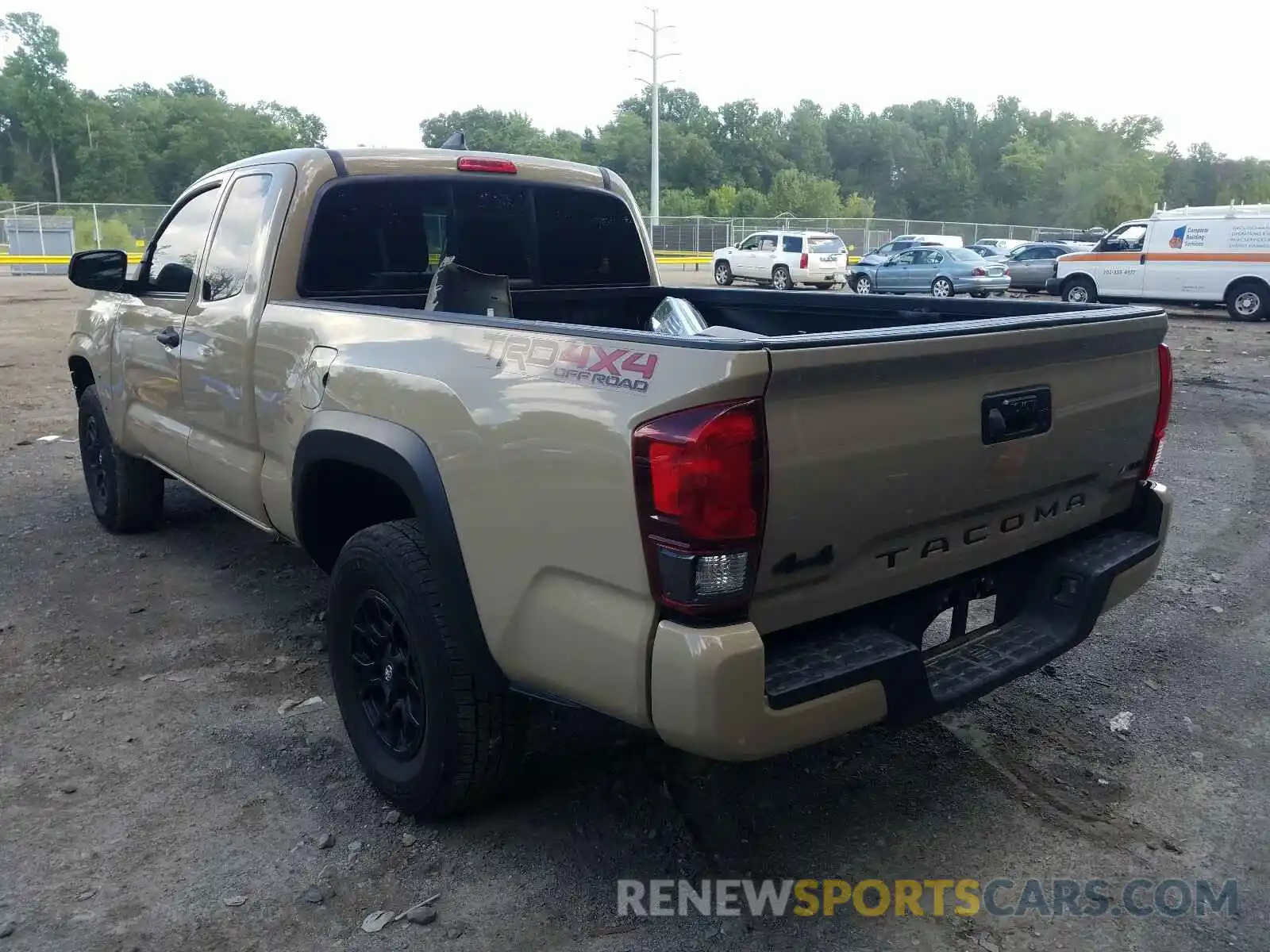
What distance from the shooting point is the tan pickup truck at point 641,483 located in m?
2.19

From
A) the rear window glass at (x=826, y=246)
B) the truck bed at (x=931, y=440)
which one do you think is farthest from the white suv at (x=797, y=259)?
the truck bed at (x=931, y=440)

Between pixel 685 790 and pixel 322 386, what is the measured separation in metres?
1.73

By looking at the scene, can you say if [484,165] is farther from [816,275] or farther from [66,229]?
[66,229]

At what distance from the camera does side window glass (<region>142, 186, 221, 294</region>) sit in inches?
176

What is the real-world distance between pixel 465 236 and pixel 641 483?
2466mm

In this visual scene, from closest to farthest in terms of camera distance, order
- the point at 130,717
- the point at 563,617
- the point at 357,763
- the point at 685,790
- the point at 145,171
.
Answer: the point at 563,617
the point at 685,790
the point at 357,763
the point at 130,717
the point at 145,171

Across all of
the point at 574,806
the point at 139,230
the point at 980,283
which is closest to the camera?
the point at 574,806

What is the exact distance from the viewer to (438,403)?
2.74 m

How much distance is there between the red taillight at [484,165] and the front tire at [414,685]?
74.7 inches

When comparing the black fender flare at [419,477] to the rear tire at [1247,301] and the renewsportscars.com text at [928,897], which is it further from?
the rear tire at [1247,301]

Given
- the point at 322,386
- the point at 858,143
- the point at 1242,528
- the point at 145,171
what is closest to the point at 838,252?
the point at 1242,528

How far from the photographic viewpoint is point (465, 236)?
4.31 meters

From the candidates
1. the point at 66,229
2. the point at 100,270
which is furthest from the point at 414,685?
the point at 66,229

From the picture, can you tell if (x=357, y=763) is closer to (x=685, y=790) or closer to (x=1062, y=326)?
(x=685, y=790)
